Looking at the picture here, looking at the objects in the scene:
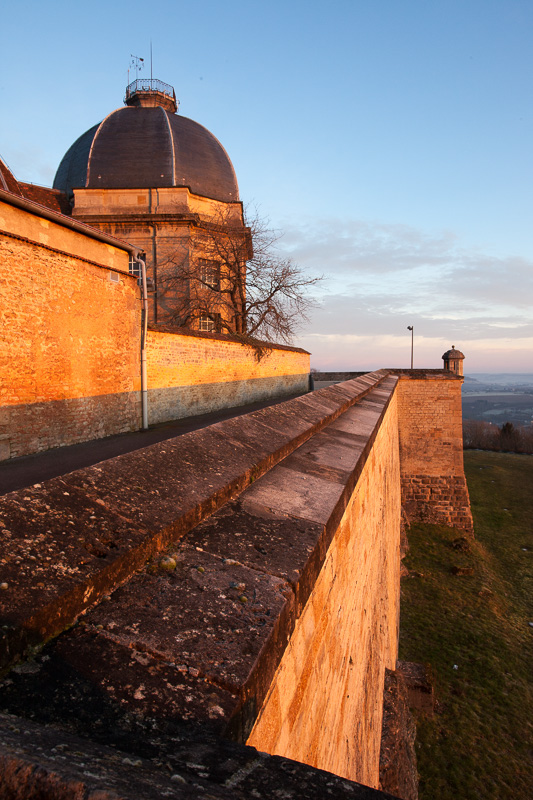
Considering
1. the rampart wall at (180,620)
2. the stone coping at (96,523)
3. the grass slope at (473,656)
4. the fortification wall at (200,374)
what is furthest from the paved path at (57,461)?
the grass slope at (473,656)

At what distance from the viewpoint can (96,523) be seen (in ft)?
4.57

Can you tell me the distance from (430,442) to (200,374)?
42.2 feet

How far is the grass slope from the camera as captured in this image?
7352mm

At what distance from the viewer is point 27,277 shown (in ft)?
24.0

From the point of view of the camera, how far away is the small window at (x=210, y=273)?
873 inches

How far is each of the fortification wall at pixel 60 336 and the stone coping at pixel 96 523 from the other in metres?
6.00

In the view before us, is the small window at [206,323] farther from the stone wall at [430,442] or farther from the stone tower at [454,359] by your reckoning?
the stone tower at [454,359]

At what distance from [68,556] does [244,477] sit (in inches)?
41.6

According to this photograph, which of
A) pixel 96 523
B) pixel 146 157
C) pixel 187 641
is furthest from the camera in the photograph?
pixel 146 157

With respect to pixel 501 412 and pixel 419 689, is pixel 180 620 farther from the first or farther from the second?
pixel 501 412

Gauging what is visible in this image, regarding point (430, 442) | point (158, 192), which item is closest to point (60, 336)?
point (158, 192)

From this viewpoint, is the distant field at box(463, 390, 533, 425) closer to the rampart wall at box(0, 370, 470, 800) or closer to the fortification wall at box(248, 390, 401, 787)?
the fortification wall at box(248, 390, 401, 787)

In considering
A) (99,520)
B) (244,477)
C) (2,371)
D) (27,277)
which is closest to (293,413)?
(244,477)

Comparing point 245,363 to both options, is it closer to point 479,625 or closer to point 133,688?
point 479,625
